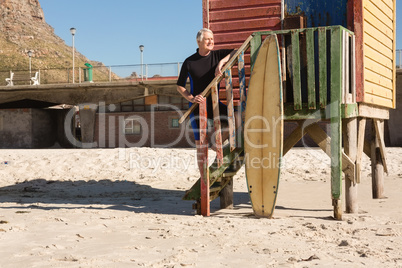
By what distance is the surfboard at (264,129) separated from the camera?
568 cm

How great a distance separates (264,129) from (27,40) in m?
113

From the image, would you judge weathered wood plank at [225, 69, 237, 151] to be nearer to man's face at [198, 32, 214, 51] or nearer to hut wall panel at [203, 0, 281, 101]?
man's face at [198, 32, 214, 51]

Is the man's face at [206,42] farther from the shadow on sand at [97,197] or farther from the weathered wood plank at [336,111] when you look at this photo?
the shadow on sand at [97,197]

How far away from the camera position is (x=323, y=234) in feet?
15.5

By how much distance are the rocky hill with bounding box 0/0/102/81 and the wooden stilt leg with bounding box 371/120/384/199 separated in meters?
87.3

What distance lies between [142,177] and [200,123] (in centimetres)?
573

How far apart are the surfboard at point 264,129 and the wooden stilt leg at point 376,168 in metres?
2.96

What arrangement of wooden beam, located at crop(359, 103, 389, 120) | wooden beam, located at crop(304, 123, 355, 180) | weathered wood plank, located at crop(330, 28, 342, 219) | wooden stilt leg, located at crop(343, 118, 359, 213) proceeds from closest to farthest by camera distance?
weathered wood plank, located at crop(330, 28, 342, 219), wooden beam, located at crop(304, 123, 355, 180), wooden stilt leg, located at crop(343, 118, 359, 213), wooden beam, located at crop(359, 103, 389, 120)

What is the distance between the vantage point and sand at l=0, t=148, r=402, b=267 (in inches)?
150

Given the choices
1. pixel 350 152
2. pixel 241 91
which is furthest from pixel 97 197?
pixel 350 152

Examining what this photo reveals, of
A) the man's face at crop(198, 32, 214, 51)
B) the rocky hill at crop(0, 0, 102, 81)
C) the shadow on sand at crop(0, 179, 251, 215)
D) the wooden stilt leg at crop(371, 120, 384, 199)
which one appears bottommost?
the shadow on sand at crop(0, 179, 251, 215)

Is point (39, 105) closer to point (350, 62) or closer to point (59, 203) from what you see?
point (59, 203)

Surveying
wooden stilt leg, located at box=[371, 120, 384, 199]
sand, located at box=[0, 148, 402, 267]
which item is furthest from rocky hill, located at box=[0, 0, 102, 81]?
wooden stilt leg, located at box=[371, 120, 384, 199]

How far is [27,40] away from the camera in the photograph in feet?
354
